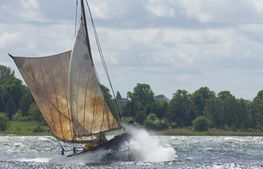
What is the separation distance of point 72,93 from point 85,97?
122 centimetres

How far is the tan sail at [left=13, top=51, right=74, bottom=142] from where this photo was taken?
79.7 m

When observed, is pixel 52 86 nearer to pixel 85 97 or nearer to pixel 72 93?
pixel 72 93

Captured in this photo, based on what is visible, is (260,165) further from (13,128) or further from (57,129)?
(13,128)

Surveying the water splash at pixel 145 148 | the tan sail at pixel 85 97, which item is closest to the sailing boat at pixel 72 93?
the tan sail at pixel 85 97

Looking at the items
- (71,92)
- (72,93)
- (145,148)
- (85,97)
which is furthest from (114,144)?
(71,92)

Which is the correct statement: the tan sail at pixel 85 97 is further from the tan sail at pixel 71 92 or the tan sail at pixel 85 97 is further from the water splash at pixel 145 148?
the water splash at pixel 145 148

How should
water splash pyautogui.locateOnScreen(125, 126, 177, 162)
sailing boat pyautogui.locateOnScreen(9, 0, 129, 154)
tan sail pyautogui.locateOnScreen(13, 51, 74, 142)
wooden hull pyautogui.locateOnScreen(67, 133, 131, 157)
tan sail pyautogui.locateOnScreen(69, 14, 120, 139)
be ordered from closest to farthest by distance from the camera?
1. tan sail pyautogui.locateOnScreen(13, 51, 74, 142)
2. sailing boat pyautogui.locateOnScreen(9, 0, 129, 154)
3. tan sail pyautogui.locateOnScreen(69, 14, 120, 139)
4. wooden hull pyautogui.locateOnScreen(67, 133, 131, 157)
5. water splash pyautogui.locateOnScreen(125, 126, 177, 162)

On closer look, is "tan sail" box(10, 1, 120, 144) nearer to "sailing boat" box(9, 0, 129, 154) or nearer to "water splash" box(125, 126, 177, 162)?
"sailing boat" box(9, 0, 129, 154)

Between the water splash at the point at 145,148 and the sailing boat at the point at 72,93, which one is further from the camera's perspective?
the water splash at the point at 145,148

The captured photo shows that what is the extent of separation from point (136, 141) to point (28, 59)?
12144 mm

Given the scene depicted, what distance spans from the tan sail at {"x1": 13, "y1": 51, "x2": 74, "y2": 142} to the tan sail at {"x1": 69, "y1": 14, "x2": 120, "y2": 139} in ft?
3.06

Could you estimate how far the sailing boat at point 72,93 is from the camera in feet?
262

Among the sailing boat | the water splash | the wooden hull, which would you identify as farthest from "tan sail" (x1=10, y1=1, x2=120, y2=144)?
the water splash

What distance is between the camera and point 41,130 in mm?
197625
